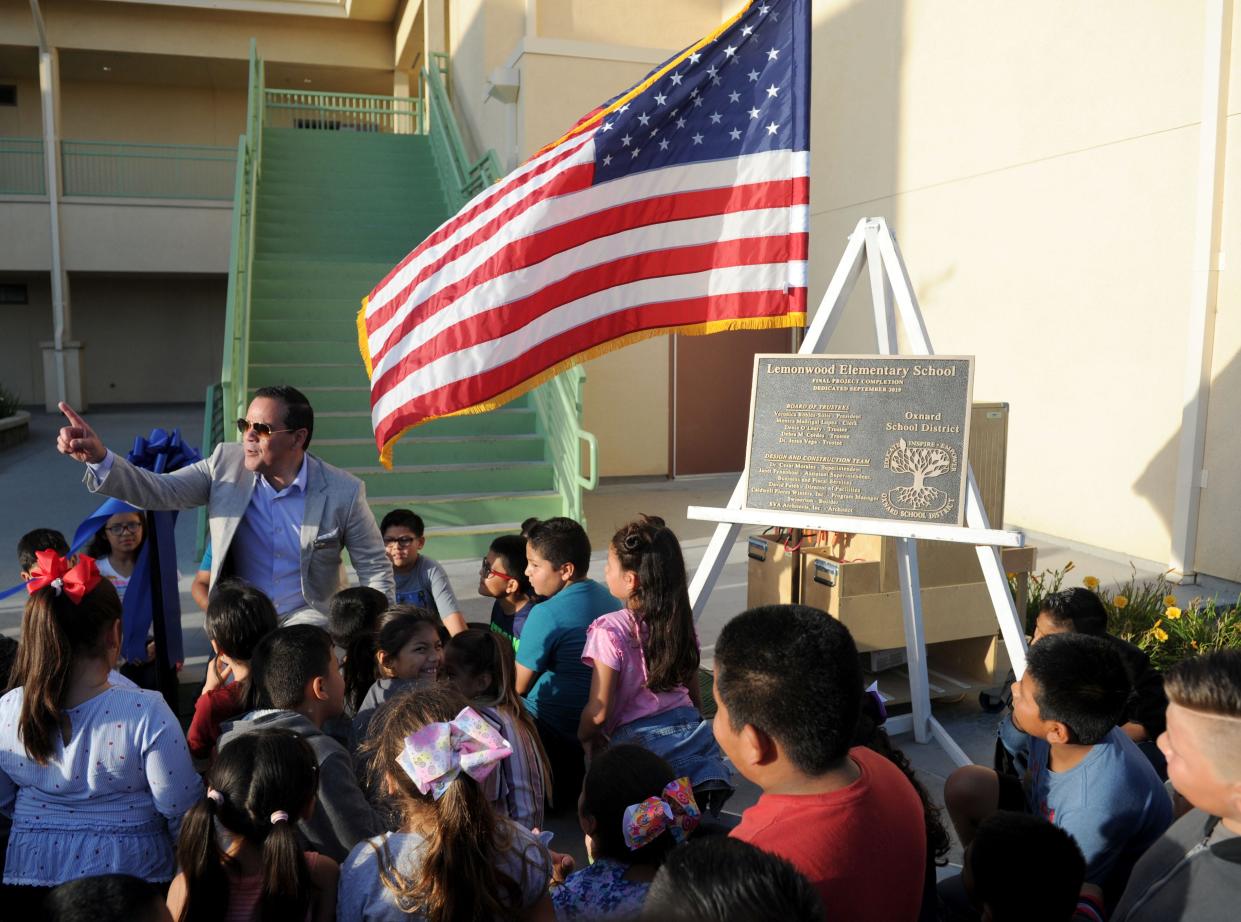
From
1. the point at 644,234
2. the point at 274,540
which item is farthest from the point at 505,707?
the point at 644,234

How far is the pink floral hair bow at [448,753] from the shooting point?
6.48 ft

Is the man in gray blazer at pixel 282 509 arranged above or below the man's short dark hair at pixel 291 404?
below

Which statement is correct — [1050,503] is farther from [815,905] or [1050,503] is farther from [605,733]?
[815,905]

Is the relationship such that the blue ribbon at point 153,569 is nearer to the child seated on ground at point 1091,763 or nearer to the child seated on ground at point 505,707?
the child seated on ground at point 505,707

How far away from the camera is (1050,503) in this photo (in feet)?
27.7

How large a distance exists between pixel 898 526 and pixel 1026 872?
1.59m

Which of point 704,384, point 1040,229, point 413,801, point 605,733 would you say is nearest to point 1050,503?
point 1040,229

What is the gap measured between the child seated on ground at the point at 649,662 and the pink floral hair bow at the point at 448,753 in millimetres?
1163

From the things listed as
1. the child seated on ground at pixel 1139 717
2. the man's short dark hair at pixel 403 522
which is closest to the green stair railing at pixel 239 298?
the man's short dark hair at pixel 403 522

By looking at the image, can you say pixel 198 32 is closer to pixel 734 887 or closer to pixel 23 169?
pixel 23 169

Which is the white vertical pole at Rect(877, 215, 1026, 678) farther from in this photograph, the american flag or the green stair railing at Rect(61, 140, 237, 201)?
the green stair railing at Rect(61, 140, 237, 201)

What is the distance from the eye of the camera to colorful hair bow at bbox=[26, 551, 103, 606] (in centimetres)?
236

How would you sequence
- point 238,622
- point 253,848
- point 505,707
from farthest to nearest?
1. point 238,622
2. point 505,707
3. point 253,848

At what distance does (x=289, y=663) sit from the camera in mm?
2691
